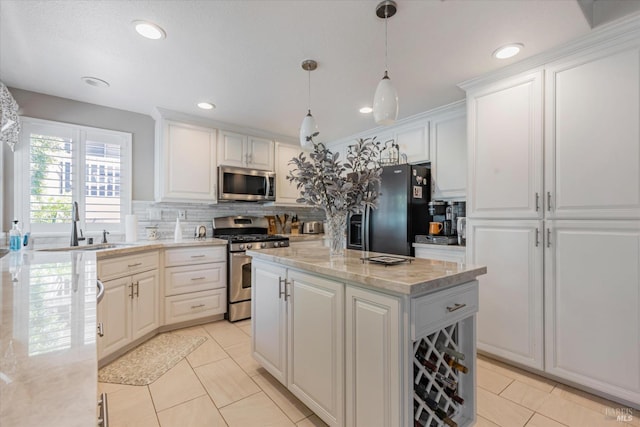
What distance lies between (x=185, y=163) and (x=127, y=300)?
155 centimetres

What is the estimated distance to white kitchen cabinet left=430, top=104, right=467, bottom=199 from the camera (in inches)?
116

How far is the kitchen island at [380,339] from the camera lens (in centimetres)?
120

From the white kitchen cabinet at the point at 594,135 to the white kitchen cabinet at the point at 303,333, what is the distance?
5.71ft

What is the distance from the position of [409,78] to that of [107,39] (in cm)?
217

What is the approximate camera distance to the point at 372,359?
129 cm

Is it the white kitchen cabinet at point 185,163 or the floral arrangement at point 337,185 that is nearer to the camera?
the floral arrangement at point 337,185

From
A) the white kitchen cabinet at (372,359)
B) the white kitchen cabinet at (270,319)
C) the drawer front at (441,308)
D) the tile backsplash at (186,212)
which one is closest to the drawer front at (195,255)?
the tile backsplash at (186,212)

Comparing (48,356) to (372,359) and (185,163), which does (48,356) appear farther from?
(185,163)

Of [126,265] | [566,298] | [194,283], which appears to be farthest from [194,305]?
[566,298]

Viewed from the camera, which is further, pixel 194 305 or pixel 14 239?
pixel 194 305

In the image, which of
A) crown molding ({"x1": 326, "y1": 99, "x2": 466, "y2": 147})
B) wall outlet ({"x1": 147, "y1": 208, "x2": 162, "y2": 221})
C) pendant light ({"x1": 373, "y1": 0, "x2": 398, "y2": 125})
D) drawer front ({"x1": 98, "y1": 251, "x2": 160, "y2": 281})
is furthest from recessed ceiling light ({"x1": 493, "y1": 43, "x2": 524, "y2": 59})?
wall outlet ({"x1": 147, "y1": 208, "x2": 162, "y2": 221})

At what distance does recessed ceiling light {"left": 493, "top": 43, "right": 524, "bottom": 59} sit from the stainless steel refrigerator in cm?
121

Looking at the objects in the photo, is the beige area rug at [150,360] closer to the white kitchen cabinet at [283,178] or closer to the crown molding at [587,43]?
the white kitchen cabinet at [283,178]

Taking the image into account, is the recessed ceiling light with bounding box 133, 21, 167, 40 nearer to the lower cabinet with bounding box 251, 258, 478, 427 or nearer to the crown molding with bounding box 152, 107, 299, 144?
the crown molding with bounding box 152, 107, 299, 144
